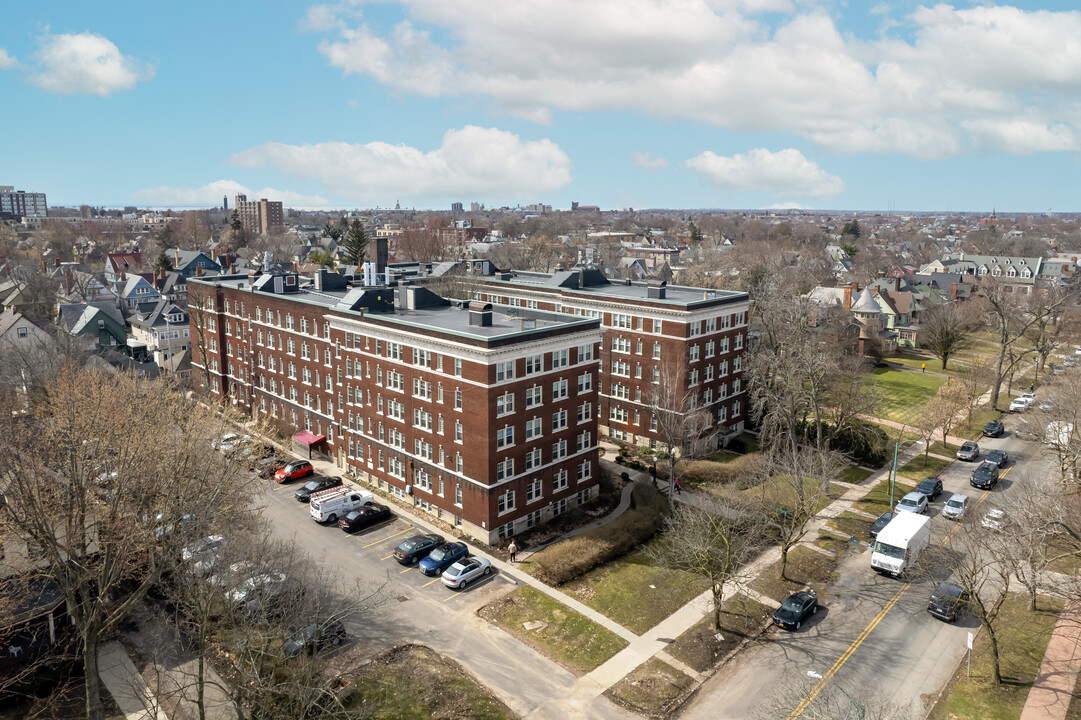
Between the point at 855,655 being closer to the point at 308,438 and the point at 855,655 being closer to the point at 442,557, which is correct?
the point at 442,557

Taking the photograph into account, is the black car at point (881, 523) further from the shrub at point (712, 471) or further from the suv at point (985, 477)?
the suv at point (985, 477)

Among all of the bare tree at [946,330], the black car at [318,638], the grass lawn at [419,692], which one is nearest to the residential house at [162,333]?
the black car at [318,638]

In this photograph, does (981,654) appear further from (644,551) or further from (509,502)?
(509,502)

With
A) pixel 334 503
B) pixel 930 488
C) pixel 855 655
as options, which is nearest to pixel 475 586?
pixel 334 503

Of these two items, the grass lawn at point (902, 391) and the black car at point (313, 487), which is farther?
the grass lawn at point (902, 391)

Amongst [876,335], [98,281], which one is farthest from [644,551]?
[98,281]

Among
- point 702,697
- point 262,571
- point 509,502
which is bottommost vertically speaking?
point 702,697
